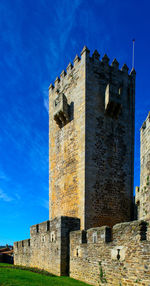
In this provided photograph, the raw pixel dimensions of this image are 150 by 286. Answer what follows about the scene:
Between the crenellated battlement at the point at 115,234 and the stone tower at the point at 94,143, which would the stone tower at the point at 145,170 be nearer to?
the stone tower at the point at 94,143

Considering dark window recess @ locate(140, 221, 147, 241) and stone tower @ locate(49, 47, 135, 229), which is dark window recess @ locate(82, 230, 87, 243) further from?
dark window recess @ locate(140, 221, 147, 241)

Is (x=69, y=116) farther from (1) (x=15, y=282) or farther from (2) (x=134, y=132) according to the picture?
(1) (x=15, y=282)

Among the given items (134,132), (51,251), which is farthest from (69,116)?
(51,251)

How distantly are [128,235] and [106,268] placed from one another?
1823 mm

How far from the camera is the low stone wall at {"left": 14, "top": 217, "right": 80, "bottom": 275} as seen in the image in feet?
40.4

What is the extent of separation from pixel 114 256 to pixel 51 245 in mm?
5300

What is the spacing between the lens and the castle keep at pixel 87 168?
12203 mm

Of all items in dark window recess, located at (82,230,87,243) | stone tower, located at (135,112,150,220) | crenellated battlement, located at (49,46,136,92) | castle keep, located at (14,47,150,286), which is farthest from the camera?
crenellated battlement, located at (49,46,136,92)

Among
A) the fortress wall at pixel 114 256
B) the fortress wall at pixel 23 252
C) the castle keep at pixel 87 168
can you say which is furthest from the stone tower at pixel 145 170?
the fortress wall at pixel 23 252

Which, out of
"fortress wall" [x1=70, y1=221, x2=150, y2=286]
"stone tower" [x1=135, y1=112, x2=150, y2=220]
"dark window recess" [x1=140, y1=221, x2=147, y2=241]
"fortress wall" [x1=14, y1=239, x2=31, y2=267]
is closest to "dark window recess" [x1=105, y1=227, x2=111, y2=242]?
"fortress wall" [x1=70, y1=221, x2=150, y2=286]

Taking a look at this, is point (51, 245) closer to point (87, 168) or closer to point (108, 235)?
point (87, 168)

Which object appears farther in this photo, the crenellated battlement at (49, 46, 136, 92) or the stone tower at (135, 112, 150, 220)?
the crenellated battlement at (49, 46, 136, 92)

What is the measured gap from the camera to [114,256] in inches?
350

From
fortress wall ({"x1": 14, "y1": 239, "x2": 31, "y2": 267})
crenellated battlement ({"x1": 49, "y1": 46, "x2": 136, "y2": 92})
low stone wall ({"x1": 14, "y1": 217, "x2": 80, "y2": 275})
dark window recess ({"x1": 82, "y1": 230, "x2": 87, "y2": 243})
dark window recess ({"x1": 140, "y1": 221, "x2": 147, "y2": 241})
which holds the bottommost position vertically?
fortress wall ({"x1": 14, "y1": 239, "x2": 31, "y2": 267})
